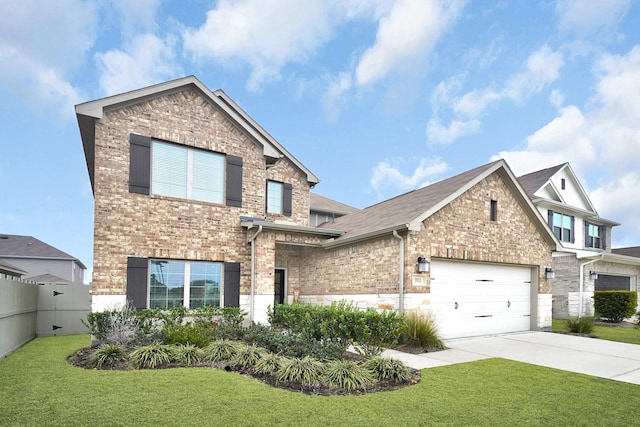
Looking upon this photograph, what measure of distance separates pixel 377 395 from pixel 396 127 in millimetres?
19030

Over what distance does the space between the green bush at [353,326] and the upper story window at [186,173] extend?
449cm

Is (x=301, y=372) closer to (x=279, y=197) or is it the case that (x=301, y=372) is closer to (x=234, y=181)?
(x=234, y=181)

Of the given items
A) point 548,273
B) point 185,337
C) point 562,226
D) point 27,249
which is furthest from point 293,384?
point 27,249

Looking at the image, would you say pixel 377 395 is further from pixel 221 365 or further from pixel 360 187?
pixel 360 187

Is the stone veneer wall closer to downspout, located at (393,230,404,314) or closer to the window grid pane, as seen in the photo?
the window grid pane

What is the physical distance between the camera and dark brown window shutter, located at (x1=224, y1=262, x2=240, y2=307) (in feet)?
39.2

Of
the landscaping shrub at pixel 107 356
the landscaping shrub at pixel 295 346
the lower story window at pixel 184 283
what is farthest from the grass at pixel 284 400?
the lower story window at pixel 184 283

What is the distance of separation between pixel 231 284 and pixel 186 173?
11.5 ft

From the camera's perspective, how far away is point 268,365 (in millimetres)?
7098

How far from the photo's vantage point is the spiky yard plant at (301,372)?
6465 millimetres

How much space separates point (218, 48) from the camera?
52.4 ft

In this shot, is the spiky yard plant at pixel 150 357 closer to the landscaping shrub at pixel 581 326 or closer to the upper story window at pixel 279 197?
the upper story window at pixel 279 197

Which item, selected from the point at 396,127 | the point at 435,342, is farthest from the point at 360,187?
the point at 435,342

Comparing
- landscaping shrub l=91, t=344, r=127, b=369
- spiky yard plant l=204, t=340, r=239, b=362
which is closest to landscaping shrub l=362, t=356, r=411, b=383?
spiky yard plant l=204, t=340, r=239, b=362
